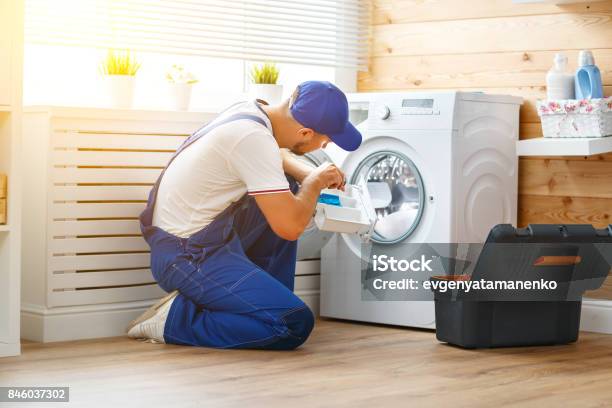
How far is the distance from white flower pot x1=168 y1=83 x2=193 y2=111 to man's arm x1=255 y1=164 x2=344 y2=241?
0.86 metres

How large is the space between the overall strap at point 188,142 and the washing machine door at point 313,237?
71cm

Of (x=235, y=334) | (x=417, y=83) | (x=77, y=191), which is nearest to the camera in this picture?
(x=235, y=334)

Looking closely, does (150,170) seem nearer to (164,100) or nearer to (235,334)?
(164,100)

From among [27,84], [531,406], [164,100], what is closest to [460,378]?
[531,406]

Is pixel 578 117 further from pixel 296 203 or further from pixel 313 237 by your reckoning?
pixel 296 203

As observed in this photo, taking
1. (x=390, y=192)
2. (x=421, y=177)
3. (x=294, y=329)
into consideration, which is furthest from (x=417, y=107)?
(x=294, y=329)

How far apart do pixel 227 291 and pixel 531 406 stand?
3.63ft

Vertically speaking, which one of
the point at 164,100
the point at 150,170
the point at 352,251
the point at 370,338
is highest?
the point at 164,100

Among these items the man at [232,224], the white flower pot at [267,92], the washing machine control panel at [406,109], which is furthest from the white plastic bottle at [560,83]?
the white flower pot at [267,92]

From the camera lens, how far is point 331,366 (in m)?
2.94

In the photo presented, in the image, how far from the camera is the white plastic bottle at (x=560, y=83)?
3.73 m

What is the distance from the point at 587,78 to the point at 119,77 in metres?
1.73

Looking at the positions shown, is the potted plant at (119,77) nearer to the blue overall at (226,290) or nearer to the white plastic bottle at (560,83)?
the blue overall at (226,290)

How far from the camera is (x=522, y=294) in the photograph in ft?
10.8
